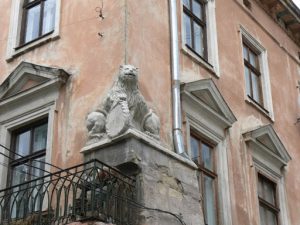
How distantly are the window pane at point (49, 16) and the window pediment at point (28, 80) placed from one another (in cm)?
97

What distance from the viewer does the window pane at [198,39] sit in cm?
1180

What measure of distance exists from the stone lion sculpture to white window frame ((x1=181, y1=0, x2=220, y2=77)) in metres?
2.17

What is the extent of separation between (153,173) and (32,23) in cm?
417

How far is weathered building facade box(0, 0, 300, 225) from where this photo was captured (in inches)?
333

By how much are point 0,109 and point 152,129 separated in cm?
274

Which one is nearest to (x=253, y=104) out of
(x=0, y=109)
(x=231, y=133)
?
(x=231, y=133)

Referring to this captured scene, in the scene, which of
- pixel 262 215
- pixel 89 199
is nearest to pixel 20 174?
pixel 89 199

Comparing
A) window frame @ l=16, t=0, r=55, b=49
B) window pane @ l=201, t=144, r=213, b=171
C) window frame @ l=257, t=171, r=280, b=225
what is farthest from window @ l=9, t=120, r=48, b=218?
window frame @ l=257, t=171, r=280, b=225

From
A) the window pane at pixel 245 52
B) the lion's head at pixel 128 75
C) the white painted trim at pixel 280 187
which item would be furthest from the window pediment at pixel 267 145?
the lion's head at pixel 128 75

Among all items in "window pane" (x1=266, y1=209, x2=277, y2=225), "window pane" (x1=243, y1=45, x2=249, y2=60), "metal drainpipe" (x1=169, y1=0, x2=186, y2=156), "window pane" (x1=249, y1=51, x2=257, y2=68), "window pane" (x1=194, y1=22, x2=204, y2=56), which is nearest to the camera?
"metal drainpipe" (x1=169, y1=0, x2=186, y2=156)

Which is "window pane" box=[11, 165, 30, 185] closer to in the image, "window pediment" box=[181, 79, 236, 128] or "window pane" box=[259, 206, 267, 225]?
"window pediment" box=[181, 79, 236, 128]

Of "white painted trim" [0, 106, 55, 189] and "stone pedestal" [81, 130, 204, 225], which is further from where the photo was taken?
"white painted trim" [0, 106, 55, 189]

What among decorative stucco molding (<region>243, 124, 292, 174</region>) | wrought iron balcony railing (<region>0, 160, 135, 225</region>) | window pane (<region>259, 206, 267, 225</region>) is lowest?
wrought iron balcony railing (<region>0, 160, 135, 225</region>)

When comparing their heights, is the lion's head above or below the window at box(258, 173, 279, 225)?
above
